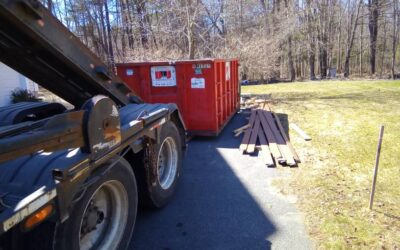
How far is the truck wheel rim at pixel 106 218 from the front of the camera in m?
2.67

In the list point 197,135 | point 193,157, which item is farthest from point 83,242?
point 197,135

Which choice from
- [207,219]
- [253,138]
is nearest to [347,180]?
[207,219]

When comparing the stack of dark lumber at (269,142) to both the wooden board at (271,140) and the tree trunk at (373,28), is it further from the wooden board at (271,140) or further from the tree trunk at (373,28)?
the tree trunk at (373,28)

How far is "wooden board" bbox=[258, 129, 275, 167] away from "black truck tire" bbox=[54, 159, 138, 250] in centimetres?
315

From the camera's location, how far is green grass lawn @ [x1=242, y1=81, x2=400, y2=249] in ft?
11.2

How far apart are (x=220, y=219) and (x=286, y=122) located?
587cm

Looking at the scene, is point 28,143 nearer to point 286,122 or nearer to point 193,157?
point 193,157

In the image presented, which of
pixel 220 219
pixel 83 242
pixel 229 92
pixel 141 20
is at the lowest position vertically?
pixel 220 219

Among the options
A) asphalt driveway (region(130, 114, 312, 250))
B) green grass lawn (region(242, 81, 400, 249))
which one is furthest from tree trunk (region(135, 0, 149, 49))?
asphalt driveway (region(130, 114, 312, 250))

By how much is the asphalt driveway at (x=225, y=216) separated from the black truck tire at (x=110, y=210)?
483mm

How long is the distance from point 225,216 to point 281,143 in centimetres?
331

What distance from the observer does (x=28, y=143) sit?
184 centimetres

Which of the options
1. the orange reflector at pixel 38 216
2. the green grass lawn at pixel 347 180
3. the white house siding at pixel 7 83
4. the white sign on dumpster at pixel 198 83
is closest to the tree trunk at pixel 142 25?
the white house siding at pixel 7 83

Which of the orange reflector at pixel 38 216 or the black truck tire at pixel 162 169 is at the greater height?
the orange reflector at pixel 38 216
